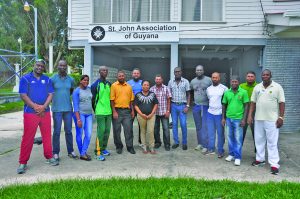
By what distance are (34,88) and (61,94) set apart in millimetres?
590

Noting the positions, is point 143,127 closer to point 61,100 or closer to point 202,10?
point 61,100

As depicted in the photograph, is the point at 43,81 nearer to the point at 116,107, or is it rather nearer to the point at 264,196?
the point at 116,107

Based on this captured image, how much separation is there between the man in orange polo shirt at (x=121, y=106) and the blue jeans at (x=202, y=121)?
4.84 ft

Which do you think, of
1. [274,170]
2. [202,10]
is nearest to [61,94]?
[274,170]

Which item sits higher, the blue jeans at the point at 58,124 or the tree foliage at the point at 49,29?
the tree foliage at the point at 49,29

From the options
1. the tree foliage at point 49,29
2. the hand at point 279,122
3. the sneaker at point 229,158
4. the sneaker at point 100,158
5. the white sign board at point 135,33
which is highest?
the tree foliage at point 49,29

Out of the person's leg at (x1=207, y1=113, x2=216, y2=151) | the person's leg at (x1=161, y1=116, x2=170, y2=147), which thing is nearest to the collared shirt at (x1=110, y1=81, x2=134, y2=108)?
the person's leg at (x1=161, y1=116, x2=170, y2=147)

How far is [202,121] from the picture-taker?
736cm

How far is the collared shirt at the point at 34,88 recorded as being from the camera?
5.76 meters

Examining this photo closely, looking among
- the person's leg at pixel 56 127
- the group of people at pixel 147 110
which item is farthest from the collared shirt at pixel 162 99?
the person's leg at pixel 56 127

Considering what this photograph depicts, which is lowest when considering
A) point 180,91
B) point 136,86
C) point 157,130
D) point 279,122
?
point 157,130

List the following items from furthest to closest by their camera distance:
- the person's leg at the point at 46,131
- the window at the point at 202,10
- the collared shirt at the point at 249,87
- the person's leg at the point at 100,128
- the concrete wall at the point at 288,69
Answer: the window at the point at 202,10
the concrete wall at the point at 288,69
the person's leg at the point at 100,128
the collared shirt at the point at 249,87
the person's leg at the point at 46,131

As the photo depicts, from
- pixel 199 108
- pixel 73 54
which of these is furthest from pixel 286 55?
pixel 73 54

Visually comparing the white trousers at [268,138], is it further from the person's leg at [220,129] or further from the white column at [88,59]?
the white column at [88,59]
